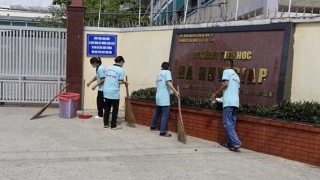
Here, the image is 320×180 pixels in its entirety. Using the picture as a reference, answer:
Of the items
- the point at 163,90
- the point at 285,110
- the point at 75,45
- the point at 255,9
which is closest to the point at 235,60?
the point at 163,90

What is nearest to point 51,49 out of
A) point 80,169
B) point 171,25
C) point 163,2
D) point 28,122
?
point 28,122

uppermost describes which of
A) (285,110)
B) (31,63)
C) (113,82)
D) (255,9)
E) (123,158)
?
(255,9)

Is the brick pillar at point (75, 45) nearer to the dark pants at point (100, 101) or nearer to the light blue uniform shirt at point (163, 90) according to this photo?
the dark pants at point (100, 101)

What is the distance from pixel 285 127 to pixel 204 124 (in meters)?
1.77

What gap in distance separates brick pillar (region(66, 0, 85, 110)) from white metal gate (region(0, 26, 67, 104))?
438 mm

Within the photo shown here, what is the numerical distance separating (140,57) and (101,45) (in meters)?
1.27

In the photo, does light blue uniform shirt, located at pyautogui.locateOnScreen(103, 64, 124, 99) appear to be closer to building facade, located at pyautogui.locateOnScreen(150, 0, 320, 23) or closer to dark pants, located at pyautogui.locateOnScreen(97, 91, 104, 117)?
dark pants, located at pyautogui.locateOnScreen(97, 91, 104, 117)

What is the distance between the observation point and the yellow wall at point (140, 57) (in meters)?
10.2

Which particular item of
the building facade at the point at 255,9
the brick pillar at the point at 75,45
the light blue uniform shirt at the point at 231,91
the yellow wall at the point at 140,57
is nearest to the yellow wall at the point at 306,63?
the building facade at the point at 255,9

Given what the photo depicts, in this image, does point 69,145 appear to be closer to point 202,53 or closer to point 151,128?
point 151,128

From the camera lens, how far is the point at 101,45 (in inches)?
444

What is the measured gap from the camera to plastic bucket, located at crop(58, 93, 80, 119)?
941 centimetres

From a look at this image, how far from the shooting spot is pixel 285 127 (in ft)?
20.6

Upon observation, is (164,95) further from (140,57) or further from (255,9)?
(255,9)
